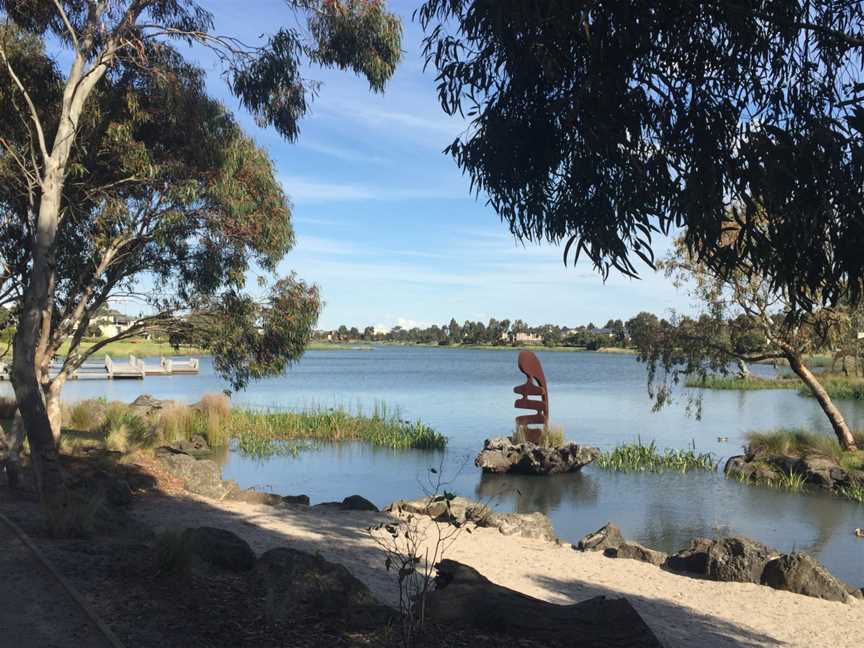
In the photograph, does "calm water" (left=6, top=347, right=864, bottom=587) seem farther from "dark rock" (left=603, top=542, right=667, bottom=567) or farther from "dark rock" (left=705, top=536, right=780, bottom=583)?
"dark rock" (left=705, top=536, right=780, bottom=583)

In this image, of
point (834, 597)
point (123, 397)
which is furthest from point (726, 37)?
point (123, 397)

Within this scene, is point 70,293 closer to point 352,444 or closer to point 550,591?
point 550,591

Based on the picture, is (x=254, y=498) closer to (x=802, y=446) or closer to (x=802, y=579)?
(x=802, y=579)

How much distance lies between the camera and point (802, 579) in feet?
25.3

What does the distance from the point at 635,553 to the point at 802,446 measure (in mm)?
10152

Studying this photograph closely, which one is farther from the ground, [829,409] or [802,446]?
[829,409]

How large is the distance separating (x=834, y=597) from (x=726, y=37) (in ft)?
18.5

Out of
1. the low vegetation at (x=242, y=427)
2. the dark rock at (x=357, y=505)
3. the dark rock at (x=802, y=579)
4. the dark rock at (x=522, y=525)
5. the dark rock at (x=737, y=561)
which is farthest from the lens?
the low vegetation at (x=242, y=427)

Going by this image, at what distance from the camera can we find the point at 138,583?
468 centimetres

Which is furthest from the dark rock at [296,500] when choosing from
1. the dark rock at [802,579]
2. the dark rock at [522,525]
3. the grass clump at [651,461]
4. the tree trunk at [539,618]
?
the grass clump at [651,461]

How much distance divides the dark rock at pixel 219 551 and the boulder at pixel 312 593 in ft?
1.39

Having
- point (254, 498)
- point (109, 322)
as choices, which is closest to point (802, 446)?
point (254, 498)

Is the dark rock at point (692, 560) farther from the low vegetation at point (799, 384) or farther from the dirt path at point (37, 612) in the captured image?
the low vegetation at point (799, 384)

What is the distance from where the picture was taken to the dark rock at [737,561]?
8.10m
